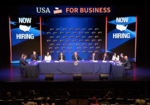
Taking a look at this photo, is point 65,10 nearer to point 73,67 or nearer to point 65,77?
point 73,67

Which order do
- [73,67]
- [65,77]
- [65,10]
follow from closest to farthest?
[65,77], [73,67], [65,10]

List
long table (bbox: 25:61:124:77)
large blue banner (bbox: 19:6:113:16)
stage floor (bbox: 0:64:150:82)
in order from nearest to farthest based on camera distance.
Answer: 1. stage floor (bbox: 0:64:150:82)
2. long table (bbox: 25:61:124:77)
3. large blue banner (bbox: 19:6:113:16)

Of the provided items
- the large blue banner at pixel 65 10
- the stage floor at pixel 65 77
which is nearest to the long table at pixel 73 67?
the stage floor at pixel 65 77

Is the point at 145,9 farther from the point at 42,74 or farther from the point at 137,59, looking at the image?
the point at 42,74

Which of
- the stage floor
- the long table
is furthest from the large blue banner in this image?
the stage floor

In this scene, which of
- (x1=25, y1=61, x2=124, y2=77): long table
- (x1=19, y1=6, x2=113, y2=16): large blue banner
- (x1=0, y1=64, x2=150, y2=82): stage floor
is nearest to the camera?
(x1=0, y1=64, x2=150, y2=82): stage floor

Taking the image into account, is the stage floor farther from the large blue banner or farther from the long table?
the large blue banner

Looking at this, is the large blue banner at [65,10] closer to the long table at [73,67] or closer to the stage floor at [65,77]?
the long table at [73,67]

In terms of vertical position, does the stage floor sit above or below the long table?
below

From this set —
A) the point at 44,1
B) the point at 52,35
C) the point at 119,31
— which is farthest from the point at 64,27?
the point at 119,31

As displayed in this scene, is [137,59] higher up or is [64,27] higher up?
[64,27]

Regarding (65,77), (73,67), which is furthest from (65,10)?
(65,77)

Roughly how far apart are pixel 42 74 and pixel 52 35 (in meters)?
3.86

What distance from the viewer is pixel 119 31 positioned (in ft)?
40.8
